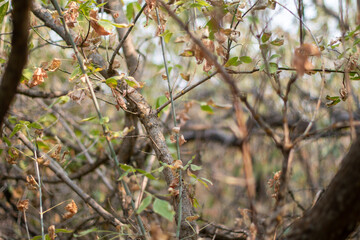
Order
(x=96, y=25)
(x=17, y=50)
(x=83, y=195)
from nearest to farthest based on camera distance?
(x=17, y=50) → (x=96, y=25) → (x=83, y=195)

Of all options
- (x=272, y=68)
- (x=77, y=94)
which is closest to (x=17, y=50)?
(x=77, y=94)

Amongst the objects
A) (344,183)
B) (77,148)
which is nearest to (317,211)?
(344,183)

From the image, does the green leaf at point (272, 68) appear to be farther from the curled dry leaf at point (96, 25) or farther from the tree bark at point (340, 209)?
the curled dry leaf at point (96, 25)

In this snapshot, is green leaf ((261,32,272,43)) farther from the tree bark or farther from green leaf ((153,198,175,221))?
green leaf ((153,198,175,221))

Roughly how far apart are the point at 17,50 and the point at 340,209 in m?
0.93

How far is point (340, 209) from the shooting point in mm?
877

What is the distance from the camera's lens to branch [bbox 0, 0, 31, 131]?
2.66ft

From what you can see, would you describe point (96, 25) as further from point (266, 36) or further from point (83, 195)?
point (83, 195)

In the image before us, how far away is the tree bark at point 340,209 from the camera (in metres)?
0.87

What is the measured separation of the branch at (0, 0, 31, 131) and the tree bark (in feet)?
2.86

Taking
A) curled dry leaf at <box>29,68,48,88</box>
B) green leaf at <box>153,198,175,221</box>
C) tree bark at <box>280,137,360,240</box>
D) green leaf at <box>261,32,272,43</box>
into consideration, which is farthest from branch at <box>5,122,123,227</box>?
green leaf at <box>261,32,272,43</box>

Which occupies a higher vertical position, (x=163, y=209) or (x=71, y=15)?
(x=71, y=15)

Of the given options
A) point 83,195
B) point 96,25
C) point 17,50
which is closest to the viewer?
point 17,50

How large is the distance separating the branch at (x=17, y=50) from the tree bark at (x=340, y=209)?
0.87m
